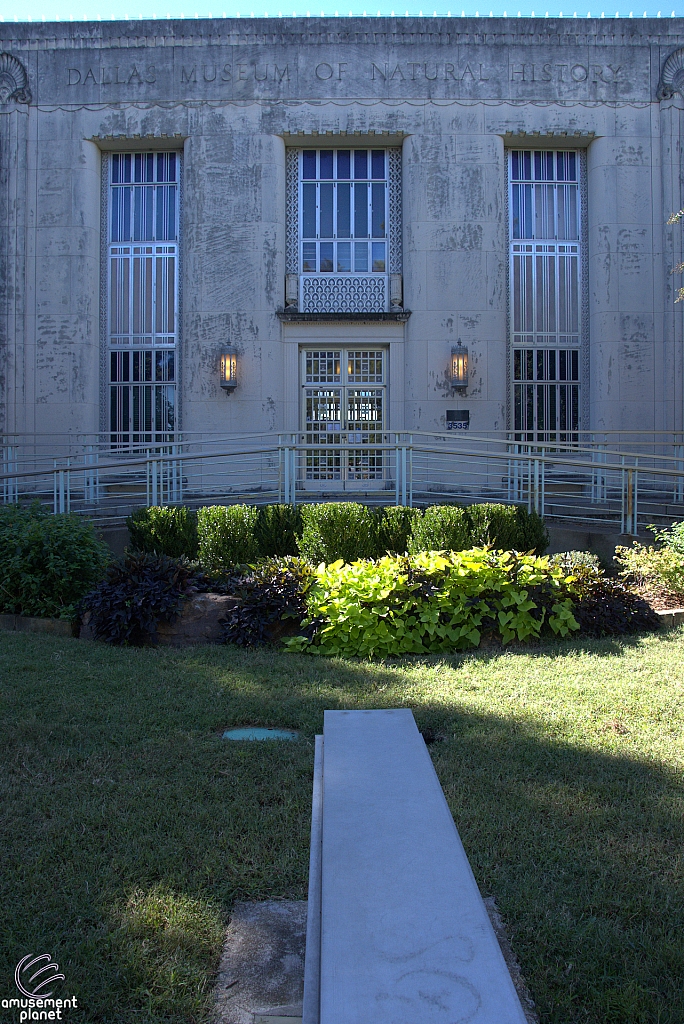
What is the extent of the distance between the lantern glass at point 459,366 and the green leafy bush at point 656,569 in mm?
7882

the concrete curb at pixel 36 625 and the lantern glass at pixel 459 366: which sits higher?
the lantern glass at pixel 459 366

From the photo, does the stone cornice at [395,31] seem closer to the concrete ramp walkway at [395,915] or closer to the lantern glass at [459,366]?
the lantern glass at [459,366]

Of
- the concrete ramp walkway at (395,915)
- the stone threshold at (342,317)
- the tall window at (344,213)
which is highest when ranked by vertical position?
the tall window at (344,213)

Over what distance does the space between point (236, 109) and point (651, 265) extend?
9.86 metres

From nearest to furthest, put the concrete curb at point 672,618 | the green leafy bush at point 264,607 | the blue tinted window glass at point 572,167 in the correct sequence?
the green leafy bush at point 264,607 < the concrete curb at point 672,618 < the blue tinted window glass at point 572,167

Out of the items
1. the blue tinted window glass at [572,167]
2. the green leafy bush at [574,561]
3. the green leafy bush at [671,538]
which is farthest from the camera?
the blue tinted window glass at [572,167]

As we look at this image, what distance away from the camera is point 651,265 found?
17.9 metres

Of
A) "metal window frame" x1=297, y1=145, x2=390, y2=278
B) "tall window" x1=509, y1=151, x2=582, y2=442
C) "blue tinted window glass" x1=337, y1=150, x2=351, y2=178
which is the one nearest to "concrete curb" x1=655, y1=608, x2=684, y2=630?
"tall window" x1=509, y1=151, x2=582, y2=442

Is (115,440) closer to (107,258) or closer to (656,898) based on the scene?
(107,258)

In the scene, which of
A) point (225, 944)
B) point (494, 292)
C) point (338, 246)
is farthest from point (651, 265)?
point (225, 944)

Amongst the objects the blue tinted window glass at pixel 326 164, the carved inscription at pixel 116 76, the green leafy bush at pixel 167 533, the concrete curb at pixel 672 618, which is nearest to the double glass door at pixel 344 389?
the blue tinted window glass at pixel 326 164

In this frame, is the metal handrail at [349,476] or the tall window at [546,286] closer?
the metal handrail at [349,476]

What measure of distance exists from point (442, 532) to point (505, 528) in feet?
3.18

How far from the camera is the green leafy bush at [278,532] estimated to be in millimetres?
10891
